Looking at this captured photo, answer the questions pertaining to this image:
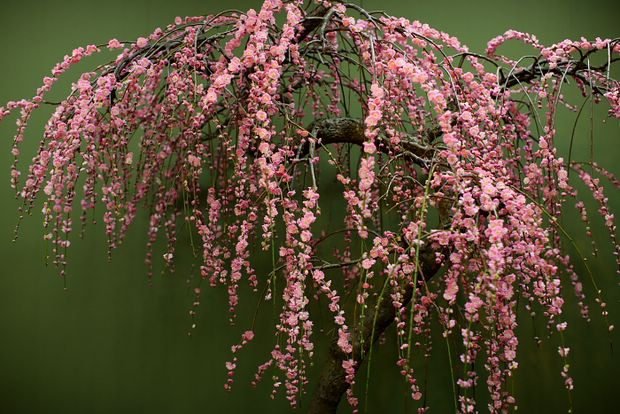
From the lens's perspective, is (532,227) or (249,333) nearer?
(532,227)

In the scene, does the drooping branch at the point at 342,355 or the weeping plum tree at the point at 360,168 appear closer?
the weeping plum tree at the point at 360,168

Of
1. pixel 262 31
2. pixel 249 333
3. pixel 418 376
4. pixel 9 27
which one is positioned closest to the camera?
pixel 262 31

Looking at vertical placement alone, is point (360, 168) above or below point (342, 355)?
above

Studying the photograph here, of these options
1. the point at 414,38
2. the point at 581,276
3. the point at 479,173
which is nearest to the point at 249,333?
the point at 479,173

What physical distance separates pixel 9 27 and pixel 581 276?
2.71 m

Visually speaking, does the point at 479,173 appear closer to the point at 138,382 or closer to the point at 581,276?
the point at 581,276

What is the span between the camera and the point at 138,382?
2.26m

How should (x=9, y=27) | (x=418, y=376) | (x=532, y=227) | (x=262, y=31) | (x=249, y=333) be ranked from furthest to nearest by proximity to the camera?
(x=9, y=27), (x=418, y=376), (x=249, y=333), (x=262, y=31), (x=532, y=227)

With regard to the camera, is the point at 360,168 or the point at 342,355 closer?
the point at 360,168

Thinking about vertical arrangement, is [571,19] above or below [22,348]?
above

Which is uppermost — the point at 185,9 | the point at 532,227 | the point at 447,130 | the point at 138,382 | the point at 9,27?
the point at 185,9

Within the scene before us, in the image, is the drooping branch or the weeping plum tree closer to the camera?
the weeping plum tree

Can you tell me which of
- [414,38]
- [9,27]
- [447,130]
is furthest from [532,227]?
[9,27]

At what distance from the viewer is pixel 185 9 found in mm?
2400
